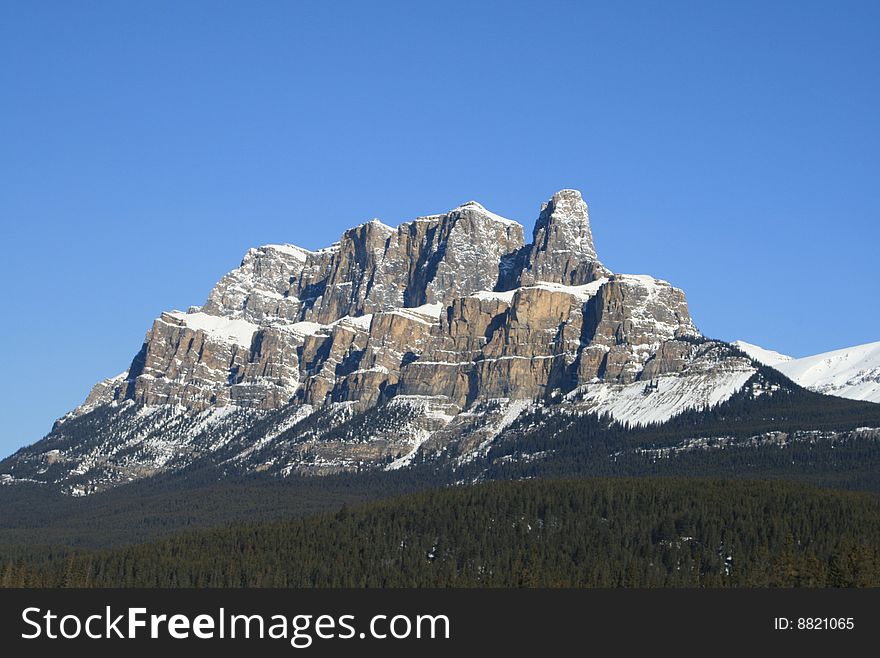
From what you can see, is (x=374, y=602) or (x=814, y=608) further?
(x=814, y=608)

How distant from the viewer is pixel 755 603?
13600cm

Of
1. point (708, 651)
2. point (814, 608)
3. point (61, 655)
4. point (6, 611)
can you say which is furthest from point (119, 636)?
point (814, 608)

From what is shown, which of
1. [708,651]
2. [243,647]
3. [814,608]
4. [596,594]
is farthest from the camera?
[596,594]

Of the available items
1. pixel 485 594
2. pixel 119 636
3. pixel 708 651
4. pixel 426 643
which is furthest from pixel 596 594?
pixel 119 636

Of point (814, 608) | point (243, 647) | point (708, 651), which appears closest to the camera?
point (243, 647)

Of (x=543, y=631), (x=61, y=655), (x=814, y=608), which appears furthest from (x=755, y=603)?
(x=61, y=655)

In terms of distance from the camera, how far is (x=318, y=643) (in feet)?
397

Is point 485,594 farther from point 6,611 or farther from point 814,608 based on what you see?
point 6,611

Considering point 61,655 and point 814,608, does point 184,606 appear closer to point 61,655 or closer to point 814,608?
point 61,655

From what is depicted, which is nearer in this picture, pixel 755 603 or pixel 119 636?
pixel 119 636

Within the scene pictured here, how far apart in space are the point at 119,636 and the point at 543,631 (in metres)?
33.0

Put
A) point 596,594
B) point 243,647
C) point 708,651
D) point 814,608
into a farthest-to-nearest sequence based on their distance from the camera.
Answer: point 596,594, point 814,608, point 708,651, point 243,647

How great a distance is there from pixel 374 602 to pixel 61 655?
23332 mm

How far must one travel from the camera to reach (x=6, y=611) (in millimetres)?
131500
